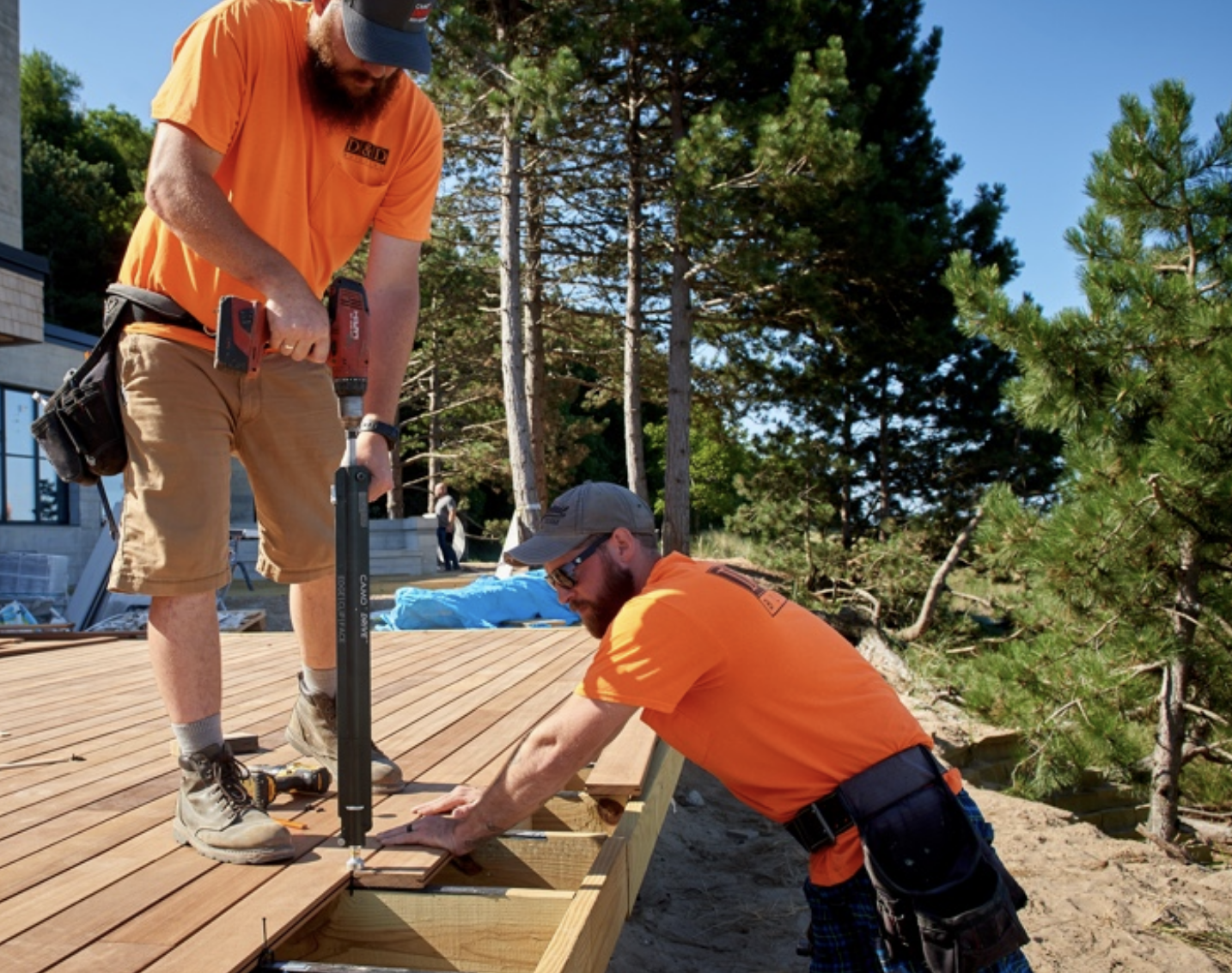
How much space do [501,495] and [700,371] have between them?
657 inches

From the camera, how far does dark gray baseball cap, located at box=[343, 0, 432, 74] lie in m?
2.02

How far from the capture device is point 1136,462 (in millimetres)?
5797

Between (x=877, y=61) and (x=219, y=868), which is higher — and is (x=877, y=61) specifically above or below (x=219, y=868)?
above

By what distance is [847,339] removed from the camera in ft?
48.5

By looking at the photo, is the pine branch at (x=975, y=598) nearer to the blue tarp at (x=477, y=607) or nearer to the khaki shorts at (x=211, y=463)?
the blue tarp at (x=477, y=607)

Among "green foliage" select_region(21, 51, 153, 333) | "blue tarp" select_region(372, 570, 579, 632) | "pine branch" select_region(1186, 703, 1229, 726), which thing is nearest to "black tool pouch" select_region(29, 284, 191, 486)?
"blue tarp" select_region(372, 570, 579, 632)

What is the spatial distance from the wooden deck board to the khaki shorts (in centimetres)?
55

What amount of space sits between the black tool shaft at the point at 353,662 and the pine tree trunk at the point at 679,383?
1307 cm

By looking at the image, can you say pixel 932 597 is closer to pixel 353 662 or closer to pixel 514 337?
pixel 514 337

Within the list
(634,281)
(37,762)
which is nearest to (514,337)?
(634,281)

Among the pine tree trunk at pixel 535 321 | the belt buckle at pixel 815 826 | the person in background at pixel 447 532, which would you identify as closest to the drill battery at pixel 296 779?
the belt buckle at pixel 815 826

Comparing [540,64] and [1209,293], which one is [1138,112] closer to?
[1209,293]

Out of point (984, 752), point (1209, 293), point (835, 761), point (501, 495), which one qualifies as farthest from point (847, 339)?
point (501, 495)

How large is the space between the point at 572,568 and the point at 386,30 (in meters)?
1.17
